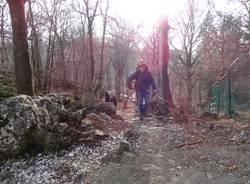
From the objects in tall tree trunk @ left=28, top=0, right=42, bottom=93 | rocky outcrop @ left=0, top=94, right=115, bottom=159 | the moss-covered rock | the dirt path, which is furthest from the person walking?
tall tree trunk @ left=28, top=0, right=42, bottom=93

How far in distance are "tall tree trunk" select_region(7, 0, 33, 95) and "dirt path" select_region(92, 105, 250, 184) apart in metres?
3.34

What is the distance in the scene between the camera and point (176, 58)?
32.2 m

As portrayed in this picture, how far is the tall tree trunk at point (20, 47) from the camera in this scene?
7914 millimetres

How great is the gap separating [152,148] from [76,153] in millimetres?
1326

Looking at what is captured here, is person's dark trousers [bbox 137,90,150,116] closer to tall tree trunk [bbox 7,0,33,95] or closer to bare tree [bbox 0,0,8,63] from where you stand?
tall tree trunk [bbox 7,0,33,95]

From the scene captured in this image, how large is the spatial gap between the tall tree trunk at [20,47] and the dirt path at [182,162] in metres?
3.34

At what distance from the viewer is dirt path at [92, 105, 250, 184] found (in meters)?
4.41

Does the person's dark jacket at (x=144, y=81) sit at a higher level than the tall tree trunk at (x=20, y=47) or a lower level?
lower

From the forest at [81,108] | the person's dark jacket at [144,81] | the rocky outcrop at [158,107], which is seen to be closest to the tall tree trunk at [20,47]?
the forest at [81,108]

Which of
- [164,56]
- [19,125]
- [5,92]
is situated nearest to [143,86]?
[164,56]

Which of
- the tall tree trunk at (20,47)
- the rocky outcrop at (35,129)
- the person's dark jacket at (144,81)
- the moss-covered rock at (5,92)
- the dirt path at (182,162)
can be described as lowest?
the dirt path at (182,162)

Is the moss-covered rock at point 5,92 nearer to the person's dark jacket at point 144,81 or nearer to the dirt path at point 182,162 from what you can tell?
the dirt path at point 182,162

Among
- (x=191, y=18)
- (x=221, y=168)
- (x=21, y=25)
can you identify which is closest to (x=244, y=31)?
(x=191, y=18)

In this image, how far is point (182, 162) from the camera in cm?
496
